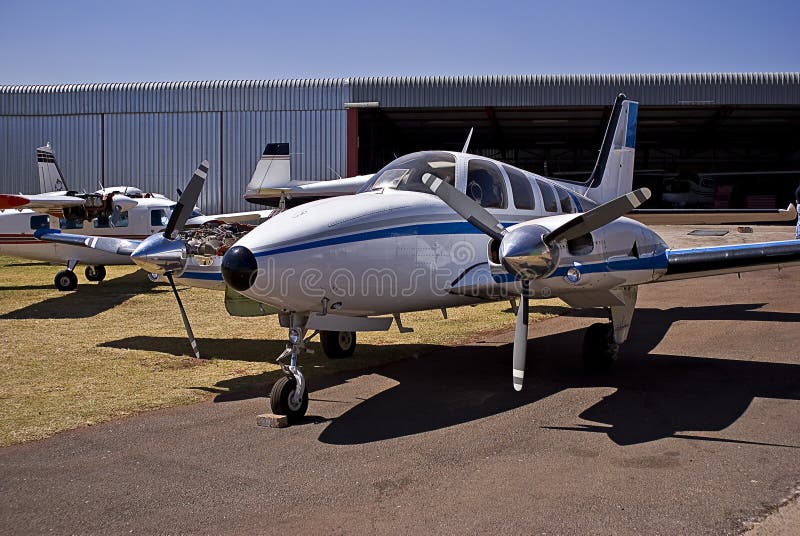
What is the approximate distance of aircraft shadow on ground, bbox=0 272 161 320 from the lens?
55.7 feet

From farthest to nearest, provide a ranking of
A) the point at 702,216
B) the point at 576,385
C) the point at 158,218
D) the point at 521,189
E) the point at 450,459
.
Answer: the point at 158,218 → the point at 702,216 → the point at 521,189 → the point at 576,385 → the point at 450,459

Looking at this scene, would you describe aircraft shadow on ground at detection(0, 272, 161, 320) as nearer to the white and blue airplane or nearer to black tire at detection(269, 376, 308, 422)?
the white and blue airplane

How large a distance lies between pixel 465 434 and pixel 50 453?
3.86m

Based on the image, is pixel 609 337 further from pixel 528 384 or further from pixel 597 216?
pixel 597 216

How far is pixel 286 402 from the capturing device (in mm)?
7945

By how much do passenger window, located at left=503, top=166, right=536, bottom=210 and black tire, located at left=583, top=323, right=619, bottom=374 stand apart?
6.16 ft

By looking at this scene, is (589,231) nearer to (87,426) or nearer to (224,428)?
(224,428)

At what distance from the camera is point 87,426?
8.05 m

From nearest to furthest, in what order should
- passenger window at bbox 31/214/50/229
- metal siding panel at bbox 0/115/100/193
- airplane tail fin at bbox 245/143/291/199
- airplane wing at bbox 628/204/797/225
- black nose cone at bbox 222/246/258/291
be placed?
black nose cone at bbox 222/246/258/291
airplane wing at bbox 628/204/797/225
airplane tail fin at bbox 245/143/291/199
passenger window at bbox 31/214/50/229
metal siding panel at bbox 0/115/100/193

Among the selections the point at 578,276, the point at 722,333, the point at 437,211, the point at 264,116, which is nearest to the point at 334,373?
the point at 437,211

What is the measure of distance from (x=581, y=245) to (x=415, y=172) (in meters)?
2.32

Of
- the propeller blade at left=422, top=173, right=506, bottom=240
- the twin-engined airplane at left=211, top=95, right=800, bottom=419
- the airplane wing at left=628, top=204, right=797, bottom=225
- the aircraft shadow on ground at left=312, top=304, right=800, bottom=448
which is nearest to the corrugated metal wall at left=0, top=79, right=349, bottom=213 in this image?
the airplane wing at left=628, top=204, right=797, bottom=225

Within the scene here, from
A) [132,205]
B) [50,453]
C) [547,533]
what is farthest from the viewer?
[132,205]

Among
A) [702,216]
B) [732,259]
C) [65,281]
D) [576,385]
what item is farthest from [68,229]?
[732,259]
